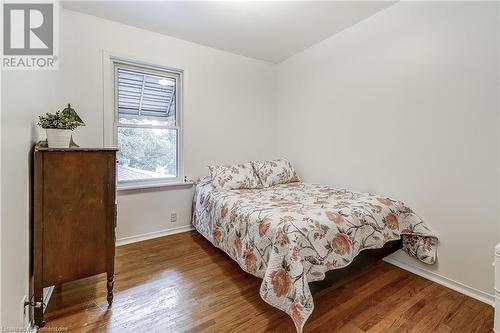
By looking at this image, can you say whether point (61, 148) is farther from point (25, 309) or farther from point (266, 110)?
point (266, 110)

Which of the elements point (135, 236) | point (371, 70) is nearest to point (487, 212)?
point (371, 70)

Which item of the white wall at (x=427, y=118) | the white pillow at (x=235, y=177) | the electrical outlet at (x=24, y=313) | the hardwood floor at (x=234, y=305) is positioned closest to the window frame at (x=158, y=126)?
the white pillow at (x=235, y=177)

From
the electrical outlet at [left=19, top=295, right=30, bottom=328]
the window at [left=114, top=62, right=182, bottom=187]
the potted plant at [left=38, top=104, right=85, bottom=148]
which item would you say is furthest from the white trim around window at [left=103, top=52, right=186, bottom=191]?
the electrical outlet at [left=19, top=295, right=30, bottom=328]

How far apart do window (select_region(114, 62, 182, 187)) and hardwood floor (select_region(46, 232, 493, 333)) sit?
1112 millimetres

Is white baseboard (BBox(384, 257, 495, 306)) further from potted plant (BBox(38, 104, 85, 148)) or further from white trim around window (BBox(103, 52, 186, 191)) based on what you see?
potted plant (BBox(38, 104, 85, 148))

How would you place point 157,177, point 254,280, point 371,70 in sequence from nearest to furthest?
point 254,280
point 371,70
point 157,177

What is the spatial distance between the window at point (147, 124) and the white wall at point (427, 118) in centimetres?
190

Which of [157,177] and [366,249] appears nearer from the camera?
[366,249]

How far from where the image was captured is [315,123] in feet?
10.2

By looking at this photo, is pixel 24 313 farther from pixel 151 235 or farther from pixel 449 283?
pixel 449 283

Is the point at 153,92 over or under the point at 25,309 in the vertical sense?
over

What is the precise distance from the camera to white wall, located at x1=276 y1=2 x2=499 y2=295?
1733 mm

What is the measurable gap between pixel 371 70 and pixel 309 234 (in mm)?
1891

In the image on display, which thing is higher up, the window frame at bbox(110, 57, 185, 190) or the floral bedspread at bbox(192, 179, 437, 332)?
the window frame at bbox(110, 57, 185, 190)
